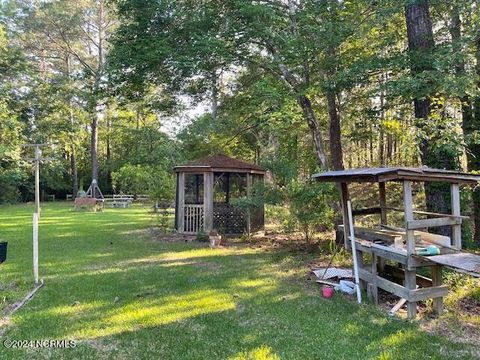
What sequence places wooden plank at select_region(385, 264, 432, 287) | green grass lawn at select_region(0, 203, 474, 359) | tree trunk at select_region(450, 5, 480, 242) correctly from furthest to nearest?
1. tree trunk at select_region(450, 5, 480, 242)
2. wooden plank at select_region(385, 264, 432, 287)
3. green grass lawn at select_region(0, 203, 474, 359)

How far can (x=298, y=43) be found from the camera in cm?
784

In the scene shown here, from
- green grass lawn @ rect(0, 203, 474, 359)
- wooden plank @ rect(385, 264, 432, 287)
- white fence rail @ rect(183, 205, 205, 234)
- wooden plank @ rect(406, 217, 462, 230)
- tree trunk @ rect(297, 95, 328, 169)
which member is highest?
tree trunk @ rect(297, 95, 328, 169)

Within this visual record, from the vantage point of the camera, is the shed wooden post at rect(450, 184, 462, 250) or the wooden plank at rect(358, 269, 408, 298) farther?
the shed wooden post at rect(450, 184, 462, 250)

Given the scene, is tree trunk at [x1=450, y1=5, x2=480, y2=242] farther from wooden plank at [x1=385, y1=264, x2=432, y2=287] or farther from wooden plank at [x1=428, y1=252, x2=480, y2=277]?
wooden plank at [x1=428, y1=252, x2=480, y2=277]

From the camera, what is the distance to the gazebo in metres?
11.5

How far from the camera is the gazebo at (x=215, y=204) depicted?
11532 mm

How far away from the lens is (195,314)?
4.68 m

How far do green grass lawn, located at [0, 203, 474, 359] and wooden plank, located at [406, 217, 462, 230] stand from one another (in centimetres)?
106

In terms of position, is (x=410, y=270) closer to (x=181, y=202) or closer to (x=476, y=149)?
(x=476, y=149)

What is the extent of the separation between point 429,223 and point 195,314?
2905mm

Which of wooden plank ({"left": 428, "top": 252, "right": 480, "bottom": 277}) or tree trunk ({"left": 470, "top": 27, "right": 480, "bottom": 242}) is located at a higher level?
tree trunk ({"left": 470, "top": 27, "right": 480, "bottom": 242})

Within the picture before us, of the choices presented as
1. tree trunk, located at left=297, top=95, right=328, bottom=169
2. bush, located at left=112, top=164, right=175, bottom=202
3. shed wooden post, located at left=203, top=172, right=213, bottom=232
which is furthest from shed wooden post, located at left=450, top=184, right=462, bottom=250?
bush, located at left=112, top=164, right=175, bottom=202

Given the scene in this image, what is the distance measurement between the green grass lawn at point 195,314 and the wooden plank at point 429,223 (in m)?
1.06

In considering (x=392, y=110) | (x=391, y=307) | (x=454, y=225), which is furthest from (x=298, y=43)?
(x=391, y=307)
